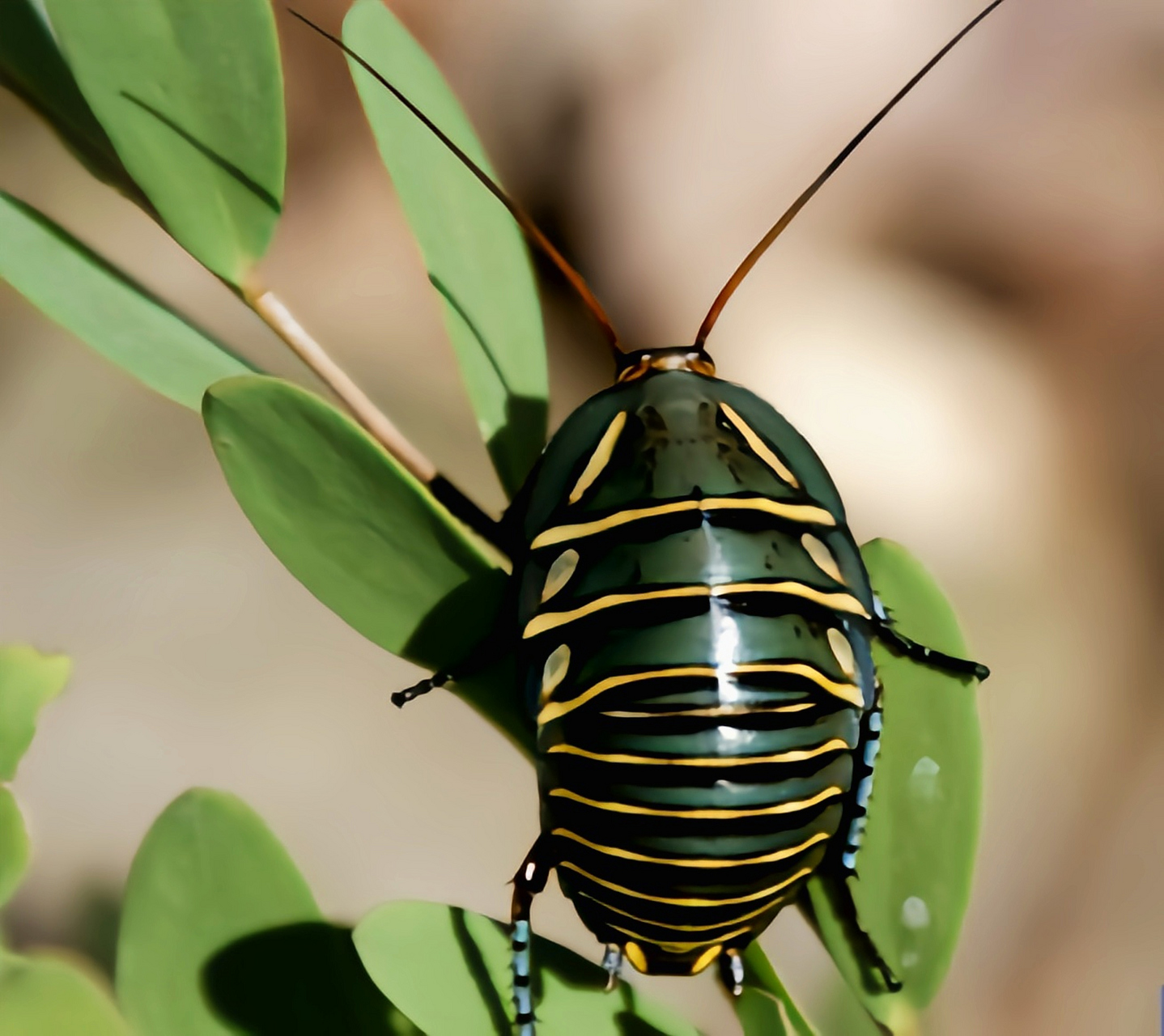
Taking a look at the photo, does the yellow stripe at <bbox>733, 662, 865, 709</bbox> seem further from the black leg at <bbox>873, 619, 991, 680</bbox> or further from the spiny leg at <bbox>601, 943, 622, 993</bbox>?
the spiny leg at <bbox>601, 943, 622, 993</bbox>

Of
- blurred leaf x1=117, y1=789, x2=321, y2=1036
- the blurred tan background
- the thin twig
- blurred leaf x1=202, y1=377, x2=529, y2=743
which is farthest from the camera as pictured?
the blurred tan background

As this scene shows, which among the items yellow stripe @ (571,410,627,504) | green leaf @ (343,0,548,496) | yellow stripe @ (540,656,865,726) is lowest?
yellow stripe @ (540,656,865,726)

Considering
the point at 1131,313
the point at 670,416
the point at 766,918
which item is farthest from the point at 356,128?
the point at 766,918

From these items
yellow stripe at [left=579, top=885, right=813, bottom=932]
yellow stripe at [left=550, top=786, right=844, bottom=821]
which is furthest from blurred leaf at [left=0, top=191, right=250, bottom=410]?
yellow stripe at [left=579, top=885, right=813, bottom=932]

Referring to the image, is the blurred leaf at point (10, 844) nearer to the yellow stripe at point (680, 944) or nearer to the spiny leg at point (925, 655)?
the yellow stripe at point (680, 944)

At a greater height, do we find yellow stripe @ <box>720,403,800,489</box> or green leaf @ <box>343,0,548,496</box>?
green leaf @ <box>343,0,548,496</box>

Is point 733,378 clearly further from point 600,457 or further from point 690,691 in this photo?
point 690,691

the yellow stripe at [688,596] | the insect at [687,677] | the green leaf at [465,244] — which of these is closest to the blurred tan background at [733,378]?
the green leaf at [465,244]
